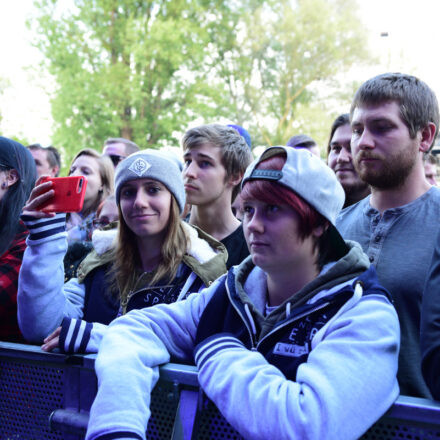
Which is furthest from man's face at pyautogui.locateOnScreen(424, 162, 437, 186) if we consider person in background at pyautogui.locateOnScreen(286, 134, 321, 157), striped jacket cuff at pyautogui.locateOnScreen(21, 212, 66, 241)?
striped jacket cuff at pyautogui.locateOnScreen(21, 212, 66, 241)

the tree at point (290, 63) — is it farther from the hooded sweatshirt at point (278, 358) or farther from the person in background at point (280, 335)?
the hooded sweatshirt at point (278, 358)

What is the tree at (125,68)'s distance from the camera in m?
16.1

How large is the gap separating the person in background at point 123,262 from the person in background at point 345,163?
112 cm

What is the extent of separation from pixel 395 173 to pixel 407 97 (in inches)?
14.2

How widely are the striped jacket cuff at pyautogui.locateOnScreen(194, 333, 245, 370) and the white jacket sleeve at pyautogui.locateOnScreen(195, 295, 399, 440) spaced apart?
0.03 metres

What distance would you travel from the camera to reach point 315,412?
1.39 metres

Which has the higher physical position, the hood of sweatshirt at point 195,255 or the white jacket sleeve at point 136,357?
the hood of sweatshirt at point 195,255

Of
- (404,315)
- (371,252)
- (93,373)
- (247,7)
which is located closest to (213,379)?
(93,373)

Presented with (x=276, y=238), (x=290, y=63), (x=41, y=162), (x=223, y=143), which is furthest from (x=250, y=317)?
(x=290, y=63)

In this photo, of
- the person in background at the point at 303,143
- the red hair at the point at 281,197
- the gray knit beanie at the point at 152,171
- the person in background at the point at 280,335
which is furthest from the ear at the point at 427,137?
the person in background at the point at 303,143

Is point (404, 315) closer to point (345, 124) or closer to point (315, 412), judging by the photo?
point (315, 412)

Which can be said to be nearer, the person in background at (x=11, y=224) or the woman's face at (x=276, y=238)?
the woman's face at (x=276, y=238)

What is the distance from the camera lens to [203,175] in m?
3.59

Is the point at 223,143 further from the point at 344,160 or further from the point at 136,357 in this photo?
the point at 136,357
